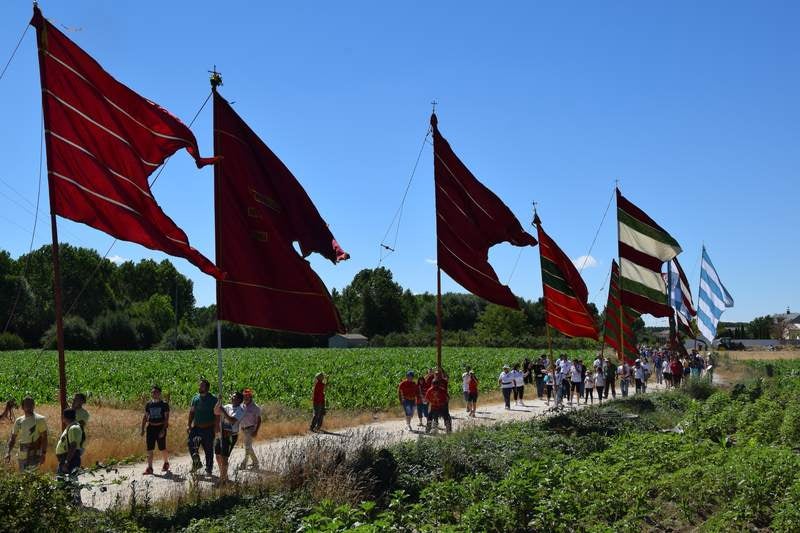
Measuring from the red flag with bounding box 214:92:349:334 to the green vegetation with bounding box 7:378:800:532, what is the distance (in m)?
2.20

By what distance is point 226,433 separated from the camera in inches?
532

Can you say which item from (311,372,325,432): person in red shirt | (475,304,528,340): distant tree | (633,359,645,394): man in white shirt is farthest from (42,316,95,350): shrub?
(311,372,325,432): person in red shirt

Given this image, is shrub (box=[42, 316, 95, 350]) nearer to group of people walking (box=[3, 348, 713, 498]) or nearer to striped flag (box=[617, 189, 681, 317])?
group of people walking (box=[3, 348, 713, 498])

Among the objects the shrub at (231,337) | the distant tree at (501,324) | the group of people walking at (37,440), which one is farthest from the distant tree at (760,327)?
the group of people walking at (37,440)

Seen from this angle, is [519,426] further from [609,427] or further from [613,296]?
[613,296]

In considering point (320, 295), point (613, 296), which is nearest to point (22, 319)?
point (613, 296)

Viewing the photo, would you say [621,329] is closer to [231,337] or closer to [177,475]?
[177,475]

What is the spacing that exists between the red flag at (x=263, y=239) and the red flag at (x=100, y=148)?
0.93 meters

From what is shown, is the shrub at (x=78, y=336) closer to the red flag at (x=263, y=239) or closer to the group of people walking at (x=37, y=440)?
the group of people walking at (x=37, y=440)

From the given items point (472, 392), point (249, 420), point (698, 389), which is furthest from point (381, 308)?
point (249, 420)

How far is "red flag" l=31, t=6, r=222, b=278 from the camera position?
10.6 metres

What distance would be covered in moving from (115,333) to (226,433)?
8538 cm

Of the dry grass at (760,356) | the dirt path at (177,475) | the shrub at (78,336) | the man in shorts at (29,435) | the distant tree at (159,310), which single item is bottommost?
the dry grass at (760,356)

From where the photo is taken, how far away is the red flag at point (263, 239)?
1193 cm
